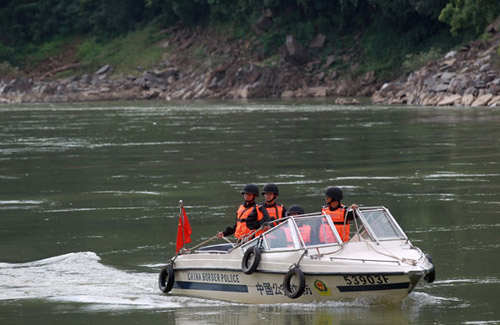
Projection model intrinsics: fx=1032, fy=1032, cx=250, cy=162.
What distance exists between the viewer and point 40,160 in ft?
124

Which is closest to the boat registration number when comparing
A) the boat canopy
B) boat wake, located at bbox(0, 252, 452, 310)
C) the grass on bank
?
boat wake, located at bbox(0, 252, 452, 310)

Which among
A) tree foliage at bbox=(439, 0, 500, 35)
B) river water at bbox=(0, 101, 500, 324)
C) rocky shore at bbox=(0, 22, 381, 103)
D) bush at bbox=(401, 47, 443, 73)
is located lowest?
rocky shore at bbox=(0, 22, 381, 103)

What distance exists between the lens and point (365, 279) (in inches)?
570

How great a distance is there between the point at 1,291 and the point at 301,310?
5.46 metres

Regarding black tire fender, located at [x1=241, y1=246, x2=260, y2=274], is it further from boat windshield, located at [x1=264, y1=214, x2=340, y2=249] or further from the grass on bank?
the grass on bank

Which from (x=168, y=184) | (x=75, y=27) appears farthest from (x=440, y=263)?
(x=75, y=27)

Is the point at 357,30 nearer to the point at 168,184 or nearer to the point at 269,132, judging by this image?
the point at 269,132

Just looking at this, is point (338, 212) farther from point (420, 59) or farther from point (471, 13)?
point (420, 59)

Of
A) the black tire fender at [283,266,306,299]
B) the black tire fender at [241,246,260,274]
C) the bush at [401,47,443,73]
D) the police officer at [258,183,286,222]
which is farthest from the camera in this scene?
the bush at [401,47,443,73]

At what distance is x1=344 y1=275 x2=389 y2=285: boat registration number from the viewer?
14422mm

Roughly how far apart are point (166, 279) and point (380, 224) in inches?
147

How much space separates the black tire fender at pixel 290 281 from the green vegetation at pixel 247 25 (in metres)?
63.4

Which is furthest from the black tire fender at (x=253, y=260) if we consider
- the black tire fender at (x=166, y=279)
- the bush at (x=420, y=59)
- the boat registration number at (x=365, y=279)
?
the bush at (x=420, y=59)

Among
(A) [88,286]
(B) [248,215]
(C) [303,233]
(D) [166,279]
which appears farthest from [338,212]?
(A) [88,286]
